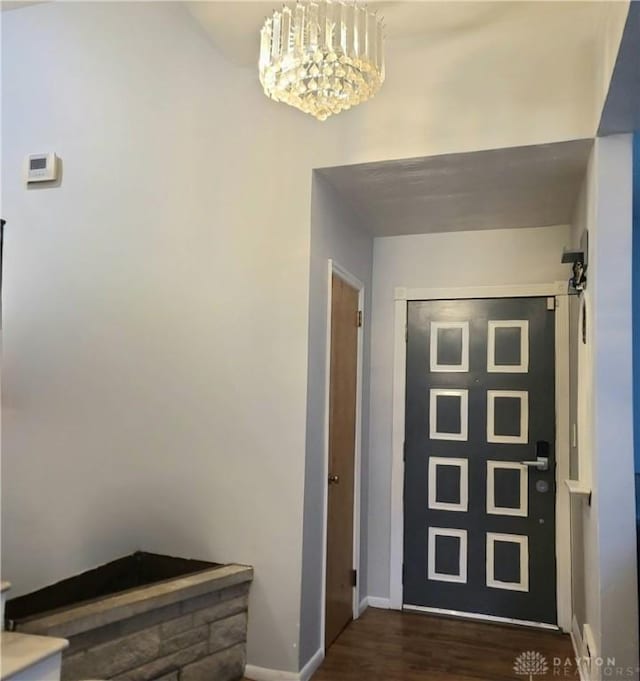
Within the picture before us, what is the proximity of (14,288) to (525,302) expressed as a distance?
3.03m

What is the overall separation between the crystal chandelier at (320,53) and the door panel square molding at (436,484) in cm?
234

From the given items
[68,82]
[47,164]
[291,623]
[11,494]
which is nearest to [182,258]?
[47,164]

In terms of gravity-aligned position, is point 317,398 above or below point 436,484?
above

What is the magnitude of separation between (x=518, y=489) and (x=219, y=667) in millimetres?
1943

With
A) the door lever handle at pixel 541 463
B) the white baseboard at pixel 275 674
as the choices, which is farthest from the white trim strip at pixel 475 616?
the white baseboard at pixel 275 674

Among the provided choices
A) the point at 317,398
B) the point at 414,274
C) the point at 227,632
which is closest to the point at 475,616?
the point at 227,632

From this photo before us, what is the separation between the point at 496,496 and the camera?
3.53 metres

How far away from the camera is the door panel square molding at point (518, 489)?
3.48 metres

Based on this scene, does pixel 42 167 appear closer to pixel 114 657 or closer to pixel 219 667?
pixel 114 657

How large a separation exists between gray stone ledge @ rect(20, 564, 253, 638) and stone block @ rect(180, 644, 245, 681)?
30 centimetres

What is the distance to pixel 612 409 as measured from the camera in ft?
7.49

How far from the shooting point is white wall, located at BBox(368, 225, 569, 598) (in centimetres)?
358

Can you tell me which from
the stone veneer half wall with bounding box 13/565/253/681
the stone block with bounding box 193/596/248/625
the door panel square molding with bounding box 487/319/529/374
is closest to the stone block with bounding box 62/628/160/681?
the stone veneer half wall with bounding box 13/565/253/681

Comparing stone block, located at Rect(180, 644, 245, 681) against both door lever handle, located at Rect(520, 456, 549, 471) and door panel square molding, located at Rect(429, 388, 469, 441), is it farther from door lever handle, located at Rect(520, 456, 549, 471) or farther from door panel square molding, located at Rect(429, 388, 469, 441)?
door lever handle, located at Rect(520, 456, 549, 471)
